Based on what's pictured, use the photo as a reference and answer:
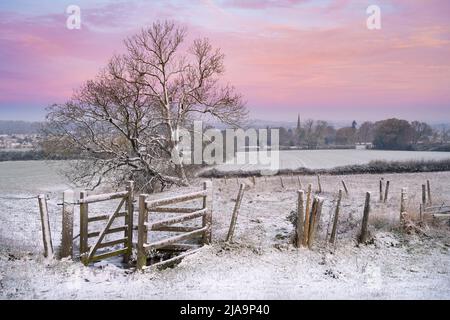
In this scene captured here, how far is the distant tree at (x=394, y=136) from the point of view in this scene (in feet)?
281

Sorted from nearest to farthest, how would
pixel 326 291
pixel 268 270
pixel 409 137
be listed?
pixel 326 291 → pixel 268 270 → pixel 409 137

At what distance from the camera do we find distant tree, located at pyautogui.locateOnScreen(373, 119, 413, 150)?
8556cm

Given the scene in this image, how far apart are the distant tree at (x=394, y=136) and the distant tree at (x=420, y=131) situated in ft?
3.43

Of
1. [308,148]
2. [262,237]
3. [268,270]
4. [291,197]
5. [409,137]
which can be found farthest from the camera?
[308,148]

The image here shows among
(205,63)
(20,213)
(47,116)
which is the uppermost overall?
(205,63)

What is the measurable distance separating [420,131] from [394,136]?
8336 mm

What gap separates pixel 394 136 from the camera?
3413 inches

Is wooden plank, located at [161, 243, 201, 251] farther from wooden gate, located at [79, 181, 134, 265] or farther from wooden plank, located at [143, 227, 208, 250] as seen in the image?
wooden gate, located at [79, 181, 134, 265]

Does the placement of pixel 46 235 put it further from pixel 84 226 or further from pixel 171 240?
pixel 171 240

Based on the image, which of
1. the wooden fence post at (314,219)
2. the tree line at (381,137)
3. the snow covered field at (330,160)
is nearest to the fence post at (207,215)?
the wooden fence post at (314,219)

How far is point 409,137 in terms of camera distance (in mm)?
86625
